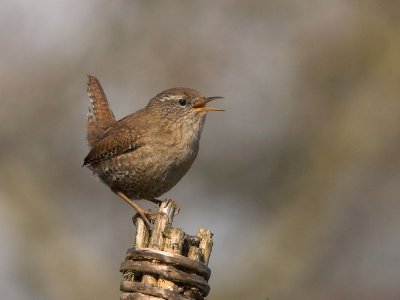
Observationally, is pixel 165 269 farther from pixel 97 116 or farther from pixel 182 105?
pixel 97 116

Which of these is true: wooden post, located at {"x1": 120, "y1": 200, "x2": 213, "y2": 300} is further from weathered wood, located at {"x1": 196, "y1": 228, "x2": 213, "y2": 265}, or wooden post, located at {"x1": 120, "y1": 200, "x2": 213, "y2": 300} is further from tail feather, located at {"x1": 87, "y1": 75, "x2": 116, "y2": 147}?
tail feather, located at {"x1": 87, "y1": 75, "x2": 116, "y2": 147}

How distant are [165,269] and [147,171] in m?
2.00

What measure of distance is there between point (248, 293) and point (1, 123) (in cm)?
294

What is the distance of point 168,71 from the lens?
997 centimetres

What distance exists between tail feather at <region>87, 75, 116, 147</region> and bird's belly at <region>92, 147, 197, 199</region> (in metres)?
0.90

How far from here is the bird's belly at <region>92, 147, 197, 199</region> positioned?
532 centimetres

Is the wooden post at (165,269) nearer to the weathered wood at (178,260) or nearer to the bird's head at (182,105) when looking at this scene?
the weathered wood at (178,260)

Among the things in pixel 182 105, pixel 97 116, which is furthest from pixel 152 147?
pixel 97 116

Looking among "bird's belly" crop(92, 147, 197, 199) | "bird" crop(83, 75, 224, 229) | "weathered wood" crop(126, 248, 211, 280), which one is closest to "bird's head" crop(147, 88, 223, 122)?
"bird" crop(83, 75, 224, 229)

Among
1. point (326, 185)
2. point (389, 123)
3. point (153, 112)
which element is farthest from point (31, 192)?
point (153, 112)

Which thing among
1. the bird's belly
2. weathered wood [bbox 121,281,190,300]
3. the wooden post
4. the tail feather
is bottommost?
weathered wood [bbox 121,281,190,300]

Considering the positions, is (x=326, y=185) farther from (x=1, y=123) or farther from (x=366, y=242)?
(x=1, y=123)

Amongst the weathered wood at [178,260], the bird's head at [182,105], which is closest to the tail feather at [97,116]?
the bird's head at [182,105]

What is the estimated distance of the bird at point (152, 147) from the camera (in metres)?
5.35
